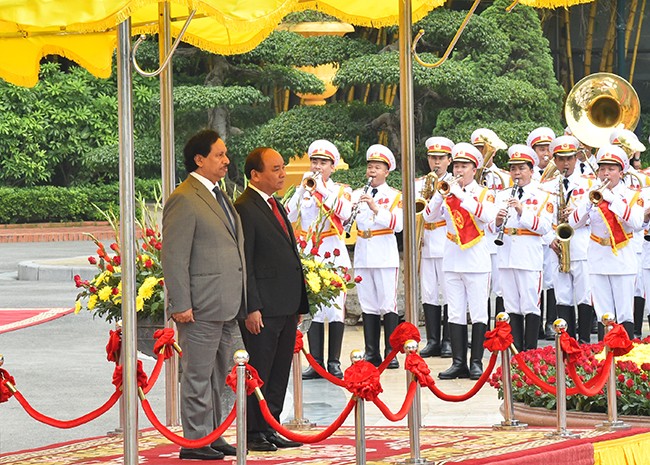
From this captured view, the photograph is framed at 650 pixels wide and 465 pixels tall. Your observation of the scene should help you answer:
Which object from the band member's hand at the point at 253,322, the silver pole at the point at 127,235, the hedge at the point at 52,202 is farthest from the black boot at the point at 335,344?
the hedge at the point at 52,202

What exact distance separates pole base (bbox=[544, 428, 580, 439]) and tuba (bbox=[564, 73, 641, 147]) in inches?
312

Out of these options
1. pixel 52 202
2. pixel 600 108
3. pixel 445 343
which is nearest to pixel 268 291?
pixel 445 343

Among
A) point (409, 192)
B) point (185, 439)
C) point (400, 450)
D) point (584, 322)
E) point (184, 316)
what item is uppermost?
point (409, 192)

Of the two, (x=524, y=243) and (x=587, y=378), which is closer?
(x=587, y=378)

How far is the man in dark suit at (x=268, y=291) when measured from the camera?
29.8 feet

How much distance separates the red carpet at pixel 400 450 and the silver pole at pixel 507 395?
0.13 meters

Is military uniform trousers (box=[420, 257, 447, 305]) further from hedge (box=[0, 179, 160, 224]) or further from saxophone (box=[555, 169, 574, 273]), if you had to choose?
hedge (box=[0, 179, 160, 224])

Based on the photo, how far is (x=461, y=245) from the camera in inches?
538

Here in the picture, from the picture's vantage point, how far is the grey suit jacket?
865 cm

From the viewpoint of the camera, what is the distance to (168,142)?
1002 cm

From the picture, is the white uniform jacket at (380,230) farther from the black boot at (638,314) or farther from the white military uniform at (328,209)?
the black boot at (638,314)

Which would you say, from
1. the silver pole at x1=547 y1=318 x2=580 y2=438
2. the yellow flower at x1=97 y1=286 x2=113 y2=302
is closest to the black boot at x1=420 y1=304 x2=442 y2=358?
the yellow flower at x1=97 y1=286 x2=113 y2=302

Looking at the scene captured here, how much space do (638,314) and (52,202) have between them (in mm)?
18984

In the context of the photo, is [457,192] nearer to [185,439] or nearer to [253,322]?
[253,322]
